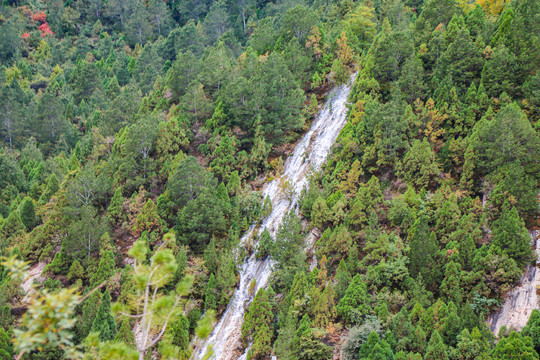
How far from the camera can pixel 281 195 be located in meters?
37.0

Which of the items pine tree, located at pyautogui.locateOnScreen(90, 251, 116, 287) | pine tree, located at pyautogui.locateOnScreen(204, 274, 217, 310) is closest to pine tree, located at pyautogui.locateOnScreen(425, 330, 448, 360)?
pine tree, located at pyautogui.locateOnScreen(204, 274, 217, 310)

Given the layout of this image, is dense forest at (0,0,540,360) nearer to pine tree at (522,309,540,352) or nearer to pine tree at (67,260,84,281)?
pine tree at (522,309,540,352)

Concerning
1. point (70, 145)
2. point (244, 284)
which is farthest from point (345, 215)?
point (70, 145)

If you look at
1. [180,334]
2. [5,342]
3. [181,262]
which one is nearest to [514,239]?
[180,334]

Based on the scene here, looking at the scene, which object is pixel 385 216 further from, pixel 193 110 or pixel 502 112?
pixel 193 110

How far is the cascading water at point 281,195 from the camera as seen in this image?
29.8 m

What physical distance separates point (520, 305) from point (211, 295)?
58.9ft

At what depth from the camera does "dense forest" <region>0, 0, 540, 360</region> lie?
24.4 meters

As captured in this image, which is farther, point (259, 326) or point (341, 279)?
point (259, 326)

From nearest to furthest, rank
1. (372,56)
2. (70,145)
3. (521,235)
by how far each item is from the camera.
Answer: (521,235) → (372,56) → (70,145)

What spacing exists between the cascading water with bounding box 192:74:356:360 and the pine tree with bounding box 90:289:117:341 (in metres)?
5.44

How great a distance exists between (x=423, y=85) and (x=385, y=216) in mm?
12062

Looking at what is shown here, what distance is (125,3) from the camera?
86.0m

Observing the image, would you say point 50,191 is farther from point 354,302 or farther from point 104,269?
point 354,302
